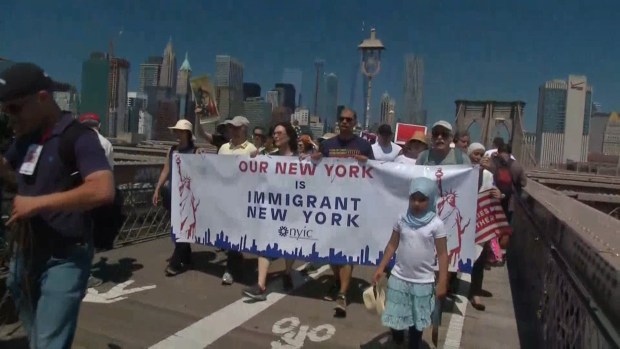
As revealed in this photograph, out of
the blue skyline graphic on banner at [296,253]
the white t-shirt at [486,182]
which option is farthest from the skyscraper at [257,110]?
the white t-shirt at [486,182]

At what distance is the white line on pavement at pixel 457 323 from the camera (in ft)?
15.4

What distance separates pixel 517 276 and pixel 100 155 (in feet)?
20.6

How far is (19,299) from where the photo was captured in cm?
290

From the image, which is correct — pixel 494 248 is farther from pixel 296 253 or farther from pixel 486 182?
pixel 296 253

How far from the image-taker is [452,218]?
5.40 meters

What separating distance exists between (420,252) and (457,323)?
5.36 feet

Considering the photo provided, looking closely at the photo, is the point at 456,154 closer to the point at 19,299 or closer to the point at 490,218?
the point at 490,218

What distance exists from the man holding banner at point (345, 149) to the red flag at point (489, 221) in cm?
134

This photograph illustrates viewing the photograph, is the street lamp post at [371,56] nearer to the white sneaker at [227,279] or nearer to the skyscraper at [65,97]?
the skyscraper at [65,97]

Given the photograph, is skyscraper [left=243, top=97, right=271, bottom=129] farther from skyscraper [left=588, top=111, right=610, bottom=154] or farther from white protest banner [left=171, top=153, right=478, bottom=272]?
skyscraper [left=588, top=111, right=610, bottom=154]

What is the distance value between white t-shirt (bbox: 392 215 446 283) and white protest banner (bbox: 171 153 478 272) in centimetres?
149

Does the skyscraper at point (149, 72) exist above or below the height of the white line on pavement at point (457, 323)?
above

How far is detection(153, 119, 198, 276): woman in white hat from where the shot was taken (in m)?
6.63

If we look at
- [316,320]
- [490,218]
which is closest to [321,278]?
[316,320]
